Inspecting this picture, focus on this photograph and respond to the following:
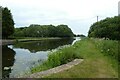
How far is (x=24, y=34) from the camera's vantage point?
108375mm

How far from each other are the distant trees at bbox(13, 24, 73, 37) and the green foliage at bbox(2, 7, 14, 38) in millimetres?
28463

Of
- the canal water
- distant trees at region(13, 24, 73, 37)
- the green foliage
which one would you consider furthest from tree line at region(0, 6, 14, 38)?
the canal water

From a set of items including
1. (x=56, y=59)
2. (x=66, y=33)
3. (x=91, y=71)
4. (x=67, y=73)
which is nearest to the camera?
(x=67, y=73)

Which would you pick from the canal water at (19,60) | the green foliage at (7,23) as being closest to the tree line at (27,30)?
the green foliage at (7,23)

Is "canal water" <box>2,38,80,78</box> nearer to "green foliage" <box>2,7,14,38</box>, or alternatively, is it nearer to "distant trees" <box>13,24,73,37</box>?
"green foliage" <box>2,7,14,38</box>

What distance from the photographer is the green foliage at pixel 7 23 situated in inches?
2453

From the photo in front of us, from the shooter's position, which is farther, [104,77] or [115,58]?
[115,58]

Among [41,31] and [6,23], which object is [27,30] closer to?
[41,31]

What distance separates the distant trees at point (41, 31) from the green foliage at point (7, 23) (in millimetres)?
28463

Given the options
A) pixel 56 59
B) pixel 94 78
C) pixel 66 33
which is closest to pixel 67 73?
pixel 94 78

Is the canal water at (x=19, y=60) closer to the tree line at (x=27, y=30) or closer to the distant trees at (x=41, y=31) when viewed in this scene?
the tree line at (x=27, y=30)

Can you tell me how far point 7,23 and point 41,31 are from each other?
5314cm

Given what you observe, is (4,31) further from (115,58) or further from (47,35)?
(47,35)

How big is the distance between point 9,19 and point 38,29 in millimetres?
47447
